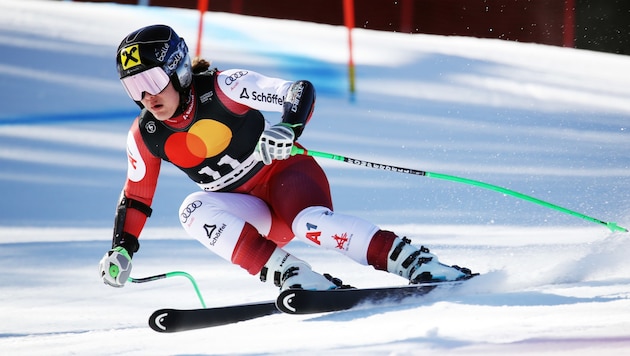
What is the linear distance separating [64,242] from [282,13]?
4426mm

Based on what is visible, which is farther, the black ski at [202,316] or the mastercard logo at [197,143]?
the mastercard logo at [197,143]

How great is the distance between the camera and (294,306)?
319 cm

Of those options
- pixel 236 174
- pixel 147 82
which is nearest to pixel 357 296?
pixel 236 174

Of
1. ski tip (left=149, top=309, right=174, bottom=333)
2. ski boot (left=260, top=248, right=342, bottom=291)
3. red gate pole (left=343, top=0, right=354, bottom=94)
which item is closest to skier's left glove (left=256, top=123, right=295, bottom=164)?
ski boot (left=260, top=248, right=342, bottom=291)

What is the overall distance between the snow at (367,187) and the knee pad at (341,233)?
28 centimetres

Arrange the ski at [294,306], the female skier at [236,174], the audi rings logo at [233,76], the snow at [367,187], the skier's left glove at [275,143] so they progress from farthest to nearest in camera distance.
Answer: the audi rings logo at [233,76] → the female skier at [236,174] → the skier's left glove at [275,143] → the ski at [294,306] → the snow at [367,187]

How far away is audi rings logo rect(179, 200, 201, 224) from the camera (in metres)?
3.71

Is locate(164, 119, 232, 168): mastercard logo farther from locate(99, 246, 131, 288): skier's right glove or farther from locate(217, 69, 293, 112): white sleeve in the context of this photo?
locate(99, 246, 131, 288): skier's right glove

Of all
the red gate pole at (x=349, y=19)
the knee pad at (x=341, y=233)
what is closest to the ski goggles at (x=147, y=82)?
the knee pad at (x=341, y=233)

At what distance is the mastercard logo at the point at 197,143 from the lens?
3.72 metres

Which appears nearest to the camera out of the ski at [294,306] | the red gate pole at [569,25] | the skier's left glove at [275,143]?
the ski at [294,306]

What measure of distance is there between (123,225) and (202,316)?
57cm

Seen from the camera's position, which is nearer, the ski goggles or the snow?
the snow

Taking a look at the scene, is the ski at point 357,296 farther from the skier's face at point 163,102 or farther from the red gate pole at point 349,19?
the red gate pole at point 349,19
